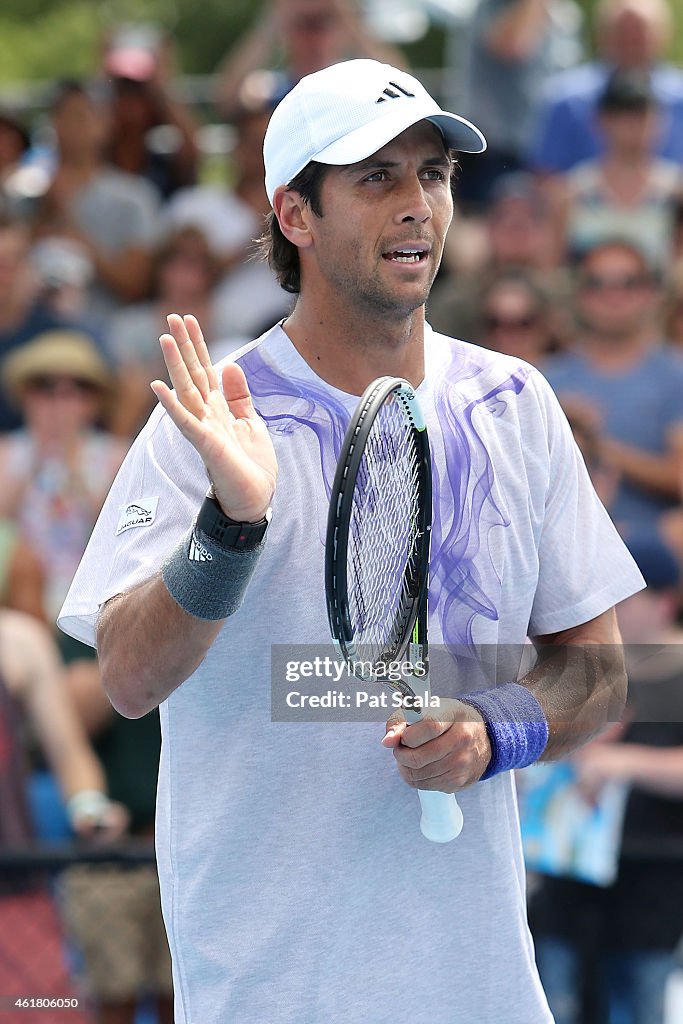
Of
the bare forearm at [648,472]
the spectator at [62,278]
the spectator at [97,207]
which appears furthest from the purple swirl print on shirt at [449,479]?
the spectator at [97,207]

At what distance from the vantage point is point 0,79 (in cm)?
2267

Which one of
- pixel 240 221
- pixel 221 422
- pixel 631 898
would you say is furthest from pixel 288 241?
pixel 240 221

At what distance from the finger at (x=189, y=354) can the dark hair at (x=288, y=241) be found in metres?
0.35

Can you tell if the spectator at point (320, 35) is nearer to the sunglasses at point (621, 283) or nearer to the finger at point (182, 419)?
the sunglasses at point (621, 283)

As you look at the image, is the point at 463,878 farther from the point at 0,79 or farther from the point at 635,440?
the point at 0,79

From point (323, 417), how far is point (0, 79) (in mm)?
21938

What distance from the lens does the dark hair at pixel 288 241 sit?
237cm

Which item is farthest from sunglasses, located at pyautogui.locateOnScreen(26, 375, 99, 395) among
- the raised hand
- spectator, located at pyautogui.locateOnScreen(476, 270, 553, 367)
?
the raised hand

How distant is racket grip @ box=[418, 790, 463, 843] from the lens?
220 cm

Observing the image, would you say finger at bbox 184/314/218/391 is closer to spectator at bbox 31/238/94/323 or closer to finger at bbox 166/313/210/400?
finger at bbox 166/313/210/400

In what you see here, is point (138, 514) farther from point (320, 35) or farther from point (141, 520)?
point (320, 35)

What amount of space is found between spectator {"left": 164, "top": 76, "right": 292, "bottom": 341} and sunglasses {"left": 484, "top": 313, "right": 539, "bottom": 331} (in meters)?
0.88

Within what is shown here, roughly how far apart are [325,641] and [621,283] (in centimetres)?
381

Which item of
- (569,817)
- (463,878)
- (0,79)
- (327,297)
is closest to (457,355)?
(327,297)
